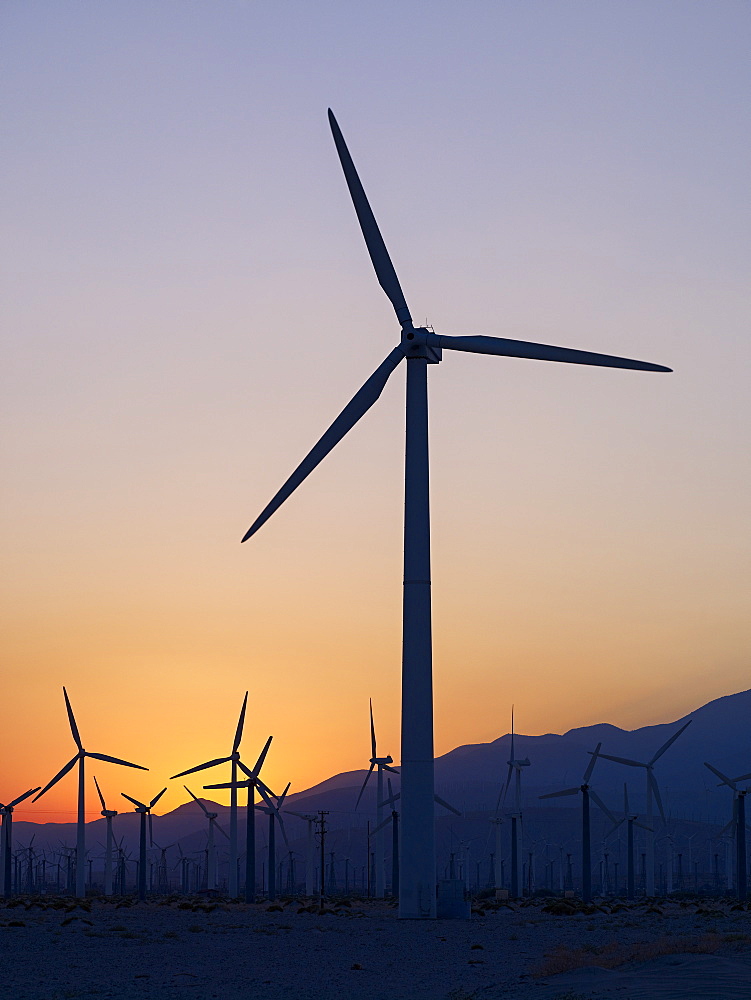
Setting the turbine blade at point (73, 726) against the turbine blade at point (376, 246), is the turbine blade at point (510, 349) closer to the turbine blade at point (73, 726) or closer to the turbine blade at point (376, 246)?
the turbine blade at point (376, 246)

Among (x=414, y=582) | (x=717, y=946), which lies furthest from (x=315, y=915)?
(x=717, y=946)

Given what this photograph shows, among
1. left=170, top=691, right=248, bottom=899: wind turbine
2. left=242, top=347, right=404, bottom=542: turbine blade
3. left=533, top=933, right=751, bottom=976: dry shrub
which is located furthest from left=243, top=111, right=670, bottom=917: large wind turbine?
left=170, top=691, right=248, bottom=899: wind turbine

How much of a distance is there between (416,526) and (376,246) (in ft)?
47.5

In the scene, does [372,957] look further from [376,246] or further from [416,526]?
[376,246]

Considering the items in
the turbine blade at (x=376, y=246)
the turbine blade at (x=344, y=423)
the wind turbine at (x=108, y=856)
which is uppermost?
the turbine blade at (x=376, y=246)

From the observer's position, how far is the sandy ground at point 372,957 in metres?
32.5

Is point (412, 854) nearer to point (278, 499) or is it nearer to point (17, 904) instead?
point (278, 499)

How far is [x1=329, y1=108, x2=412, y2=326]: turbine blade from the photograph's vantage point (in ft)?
204

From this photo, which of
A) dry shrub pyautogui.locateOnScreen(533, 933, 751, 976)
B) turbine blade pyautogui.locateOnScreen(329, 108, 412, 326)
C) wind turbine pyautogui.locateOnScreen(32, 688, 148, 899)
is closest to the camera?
dry shrub pyautogui.locateOnScreen(533, 933, 751, 976)

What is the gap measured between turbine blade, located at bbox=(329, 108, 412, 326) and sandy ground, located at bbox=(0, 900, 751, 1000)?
27499mm

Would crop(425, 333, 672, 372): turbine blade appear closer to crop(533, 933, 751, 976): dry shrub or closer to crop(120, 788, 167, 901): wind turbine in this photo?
crop(533, 933, 751, 976): dry shrub

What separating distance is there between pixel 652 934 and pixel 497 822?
84994 millimetres

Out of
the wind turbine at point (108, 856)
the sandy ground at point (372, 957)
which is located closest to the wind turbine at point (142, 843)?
the wind turbine at point (108, 856)

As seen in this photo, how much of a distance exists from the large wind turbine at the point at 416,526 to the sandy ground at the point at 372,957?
9.24ft
